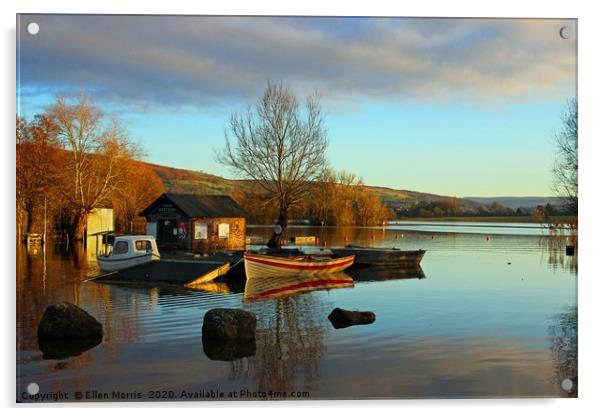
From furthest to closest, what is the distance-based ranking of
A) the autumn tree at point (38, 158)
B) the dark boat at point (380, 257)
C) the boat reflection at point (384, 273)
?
the dark boat at point (380, 257), the boat reflection at point (384, 273), the autumn tree at point (38, 158)

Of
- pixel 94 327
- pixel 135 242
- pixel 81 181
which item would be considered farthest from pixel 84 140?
pixel 94 327

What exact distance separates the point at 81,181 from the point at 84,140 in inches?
284

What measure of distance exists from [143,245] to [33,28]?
19.7 metres

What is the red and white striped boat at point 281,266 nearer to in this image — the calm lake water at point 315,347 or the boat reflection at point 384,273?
the boat reflection at point 384,273

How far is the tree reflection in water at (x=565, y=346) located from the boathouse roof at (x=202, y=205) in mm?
29272

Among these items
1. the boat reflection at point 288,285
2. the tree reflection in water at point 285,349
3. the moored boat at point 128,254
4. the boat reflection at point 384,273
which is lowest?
the boat reflection at point 384,273

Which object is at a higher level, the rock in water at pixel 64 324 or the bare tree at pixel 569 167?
the bare tree at pixel 569 167

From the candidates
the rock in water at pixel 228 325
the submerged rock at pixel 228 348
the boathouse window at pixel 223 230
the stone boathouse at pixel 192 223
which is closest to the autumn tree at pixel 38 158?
the stone boathouse at pixel 192 223

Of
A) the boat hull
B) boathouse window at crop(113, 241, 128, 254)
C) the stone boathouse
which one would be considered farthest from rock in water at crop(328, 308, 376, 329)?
the stone boathouse

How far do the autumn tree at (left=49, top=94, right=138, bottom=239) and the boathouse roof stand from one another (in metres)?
5.27

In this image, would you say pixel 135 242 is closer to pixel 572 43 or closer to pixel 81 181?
pixel 81 181

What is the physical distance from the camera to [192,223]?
132 feet

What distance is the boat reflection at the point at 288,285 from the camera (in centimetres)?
2266

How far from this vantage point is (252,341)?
13.5 meters
